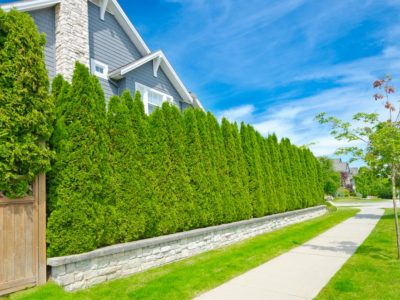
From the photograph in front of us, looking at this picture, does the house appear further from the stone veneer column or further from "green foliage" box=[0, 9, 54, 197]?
"green foliage" box=[0, 9, 54, 197]

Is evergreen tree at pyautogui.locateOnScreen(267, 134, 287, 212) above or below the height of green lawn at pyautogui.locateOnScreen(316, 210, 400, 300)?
above

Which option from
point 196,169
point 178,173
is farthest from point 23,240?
point 196,169

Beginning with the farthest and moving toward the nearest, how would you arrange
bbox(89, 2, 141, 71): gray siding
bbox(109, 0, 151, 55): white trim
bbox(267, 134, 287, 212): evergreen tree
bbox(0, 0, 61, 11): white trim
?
bbox(267, 134, 287, 212): evergreen tree
bbox(109, 0, 151, 55): white trim
bbox(89, 2, 141, 71): gray siding
bbox(0, 0, 61, 11): white trim

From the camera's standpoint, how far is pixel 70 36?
32.6 feet

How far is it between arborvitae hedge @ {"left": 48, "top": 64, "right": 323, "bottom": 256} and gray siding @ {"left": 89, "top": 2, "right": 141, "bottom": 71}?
18.7 ft

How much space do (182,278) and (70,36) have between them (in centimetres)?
873

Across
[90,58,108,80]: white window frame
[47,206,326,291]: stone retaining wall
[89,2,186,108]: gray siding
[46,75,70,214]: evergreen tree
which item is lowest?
[47,206,326,291]: stone retaining wall

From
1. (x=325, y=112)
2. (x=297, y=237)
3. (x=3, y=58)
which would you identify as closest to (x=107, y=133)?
(x=3, y=58)

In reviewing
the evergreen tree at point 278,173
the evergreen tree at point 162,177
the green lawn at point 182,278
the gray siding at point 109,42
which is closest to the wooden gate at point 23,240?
the green lawn at point 182,278

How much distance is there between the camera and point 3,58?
14.3 feet

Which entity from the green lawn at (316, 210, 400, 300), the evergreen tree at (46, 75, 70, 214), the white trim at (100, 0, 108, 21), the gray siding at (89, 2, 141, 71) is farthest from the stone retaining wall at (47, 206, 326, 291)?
the white trim at (100, 0, 108, 21)

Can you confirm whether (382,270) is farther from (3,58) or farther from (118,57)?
(118,57)

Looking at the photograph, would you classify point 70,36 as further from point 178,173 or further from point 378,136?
point 378,136

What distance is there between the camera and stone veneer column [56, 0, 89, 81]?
9758mm
